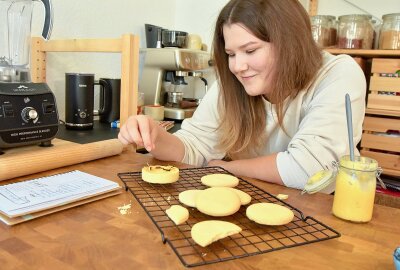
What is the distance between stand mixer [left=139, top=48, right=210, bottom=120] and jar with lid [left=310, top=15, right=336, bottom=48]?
632 millimetres

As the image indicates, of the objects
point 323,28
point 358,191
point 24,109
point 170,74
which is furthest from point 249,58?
point 323,28

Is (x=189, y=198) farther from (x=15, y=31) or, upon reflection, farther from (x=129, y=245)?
(x=15, y=31)

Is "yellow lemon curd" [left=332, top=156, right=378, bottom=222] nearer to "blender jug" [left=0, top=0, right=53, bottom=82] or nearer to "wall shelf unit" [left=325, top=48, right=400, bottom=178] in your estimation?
"blender jug" [left=0, top=0, right=53, bottom=82]

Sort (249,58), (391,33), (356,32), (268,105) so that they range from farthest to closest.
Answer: (356,32), (391,33), (268,105), (249,58)

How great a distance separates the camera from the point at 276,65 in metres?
1.11

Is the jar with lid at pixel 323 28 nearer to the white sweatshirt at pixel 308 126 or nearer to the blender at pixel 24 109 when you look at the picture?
the white sweatshirt at pixel 308 126

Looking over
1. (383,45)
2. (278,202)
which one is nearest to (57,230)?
(278,202)

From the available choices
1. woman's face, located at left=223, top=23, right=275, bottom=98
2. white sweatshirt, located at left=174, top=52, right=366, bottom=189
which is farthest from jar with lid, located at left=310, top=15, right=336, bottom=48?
woman's face, located at left=223, top=23, right=275, bottom=98

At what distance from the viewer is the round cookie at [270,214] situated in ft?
2.03

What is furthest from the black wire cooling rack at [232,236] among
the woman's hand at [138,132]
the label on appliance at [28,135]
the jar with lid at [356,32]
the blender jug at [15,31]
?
the jar with lid at [356,32]

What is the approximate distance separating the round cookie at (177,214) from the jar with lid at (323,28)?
5.60ft

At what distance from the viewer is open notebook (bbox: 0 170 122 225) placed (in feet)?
2.13

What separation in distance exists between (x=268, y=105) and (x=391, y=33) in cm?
107

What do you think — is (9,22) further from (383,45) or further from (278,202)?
(383,45)
